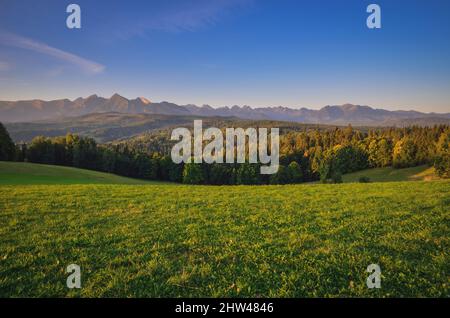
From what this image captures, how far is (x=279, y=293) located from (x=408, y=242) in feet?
21.3

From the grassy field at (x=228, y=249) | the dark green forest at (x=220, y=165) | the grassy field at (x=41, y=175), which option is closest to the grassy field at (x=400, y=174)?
the dark green forest at (x=220, y=165)

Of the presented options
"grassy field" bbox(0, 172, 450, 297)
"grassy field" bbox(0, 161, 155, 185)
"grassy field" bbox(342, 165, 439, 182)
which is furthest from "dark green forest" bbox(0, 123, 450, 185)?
"grassy field" bbox(0, 172, 450, 297)

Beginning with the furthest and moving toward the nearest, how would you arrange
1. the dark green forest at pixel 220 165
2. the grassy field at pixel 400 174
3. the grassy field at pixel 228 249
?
1. the dark green forest at pixel 220 165
2. the grassy field at pixel 400 174
3. the grassy field at pixel 228 249

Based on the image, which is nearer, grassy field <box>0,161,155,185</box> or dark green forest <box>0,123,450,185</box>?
grassy field <box>0,161,155,185</box>

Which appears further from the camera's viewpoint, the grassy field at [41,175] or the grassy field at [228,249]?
the grassy field at [41,175]

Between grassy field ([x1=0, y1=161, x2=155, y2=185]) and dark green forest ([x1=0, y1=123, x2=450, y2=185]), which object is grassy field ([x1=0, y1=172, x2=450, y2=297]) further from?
dark green forest ([x1=0, y1=123, x2=450, y2=185])

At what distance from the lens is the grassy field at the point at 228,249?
7262 mm

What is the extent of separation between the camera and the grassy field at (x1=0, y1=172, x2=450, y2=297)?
23.8 feet

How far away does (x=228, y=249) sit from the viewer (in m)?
9.74

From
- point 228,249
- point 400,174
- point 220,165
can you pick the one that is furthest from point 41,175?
point 400,174

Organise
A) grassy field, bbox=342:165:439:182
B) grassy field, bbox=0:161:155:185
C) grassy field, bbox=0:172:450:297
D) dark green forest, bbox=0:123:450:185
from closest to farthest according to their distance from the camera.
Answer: grassy field, bbox=0:172:450:297 < grassy field, bbox=0:161:155:185 < grassy field, bbox=342:165:439:182 < dark green forest, bbox=0:123:450:185

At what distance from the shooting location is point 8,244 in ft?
33.9

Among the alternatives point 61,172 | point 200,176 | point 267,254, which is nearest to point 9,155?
point 61,172

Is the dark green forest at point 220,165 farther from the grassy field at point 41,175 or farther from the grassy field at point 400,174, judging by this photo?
the grassy field at point 41,175
